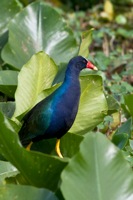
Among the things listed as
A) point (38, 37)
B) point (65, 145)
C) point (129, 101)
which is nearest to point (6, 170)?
point (65, 145)

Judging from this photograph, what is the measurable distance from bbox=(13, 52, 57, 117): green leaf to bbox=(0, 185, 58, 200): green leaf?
990 mm

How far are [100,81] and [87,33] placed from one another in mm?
490

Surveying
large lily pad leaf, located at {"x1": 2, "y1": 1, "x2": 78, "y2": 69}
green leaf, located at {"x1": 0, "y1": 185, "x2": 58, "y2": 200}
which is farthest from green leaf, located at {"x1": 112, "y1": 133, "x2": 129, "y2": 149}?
large lily pad leaf, located at {"x1": 2, "y1": 1, "x2": 78, "y2": 69}

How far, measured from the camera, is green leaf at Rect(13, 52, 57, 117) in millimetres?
3814

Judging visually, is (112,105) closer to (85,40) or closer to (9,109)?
(85,40)

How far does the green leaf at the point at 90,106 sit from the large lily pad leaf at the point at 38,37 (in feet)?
2.21

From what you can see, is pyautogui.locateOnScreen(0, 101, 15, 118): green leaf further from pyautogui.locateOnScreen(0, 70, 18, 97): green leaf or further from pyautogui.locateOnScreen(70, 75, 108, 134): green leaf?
pyautogui.locateOnScreen(70, 75, 108, 134): green leaf

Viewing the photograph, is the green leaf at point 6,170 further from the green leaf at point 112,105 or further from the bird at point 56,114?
the green leaf at point 112,105

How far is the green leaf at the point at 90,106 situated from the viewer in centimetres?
378

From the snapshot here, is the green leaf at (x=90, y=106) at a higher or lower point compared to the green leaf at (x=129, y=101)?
higher

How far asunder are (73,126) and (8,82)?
18.4 inches

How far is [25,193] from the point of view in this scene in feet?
9.28

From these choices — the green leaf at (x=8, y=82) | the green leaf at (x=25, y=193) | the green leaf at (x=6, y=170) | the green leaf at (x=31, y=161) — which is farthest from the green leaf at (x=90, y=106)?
the green leaf at (x=25, y=193)

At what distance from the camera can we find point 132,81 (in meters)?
5.70
